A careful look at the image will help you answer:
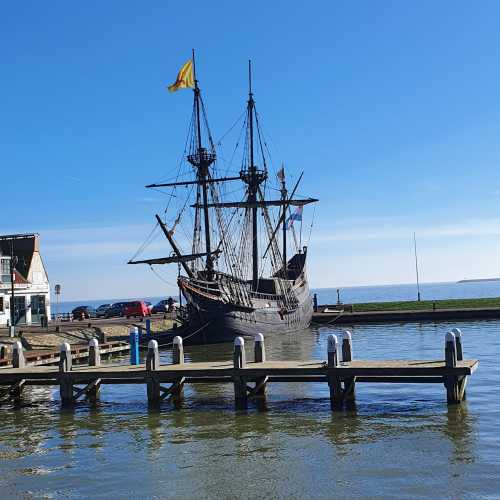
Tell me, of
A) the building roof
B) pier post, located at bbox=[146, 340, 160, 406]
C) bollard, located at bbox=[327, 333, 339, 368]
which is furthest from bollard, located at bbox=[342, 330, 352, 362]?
the building roof

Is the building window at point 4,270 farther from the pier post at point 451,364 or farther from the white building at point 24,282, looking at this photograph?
the pier post at point 451,364

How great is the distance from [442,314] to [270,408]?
47.0 metres

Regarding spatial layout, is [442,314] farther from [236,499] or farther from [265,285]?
[236,499]

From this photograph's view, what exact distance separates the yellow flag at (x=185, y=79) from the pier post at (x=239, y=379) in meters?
32.3

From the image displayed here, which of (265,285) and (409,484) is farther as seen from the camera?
(265,285)

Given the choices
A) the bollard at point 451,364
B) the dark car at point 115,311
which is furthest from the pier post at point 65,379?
the dark car at point 115,311

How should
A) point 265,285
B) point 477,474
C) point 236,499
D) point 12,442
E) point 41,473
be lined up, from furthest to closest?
point 265,285
point 12,442
point 41,473
point 477,474
point 236,499

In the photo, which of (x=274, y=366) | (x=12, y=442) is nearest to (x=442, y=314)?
(x=274, y=366)

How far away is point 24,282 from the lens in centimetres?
5906

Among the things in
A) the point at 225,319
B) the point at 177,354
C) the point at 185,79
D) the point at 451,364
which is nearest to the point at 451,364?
the point at 451,364

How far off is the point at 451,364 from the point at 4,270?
4359 cm

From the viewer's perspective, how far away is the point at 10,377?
25.5m

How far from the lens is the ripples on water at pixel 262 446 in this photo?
14422 millimetres

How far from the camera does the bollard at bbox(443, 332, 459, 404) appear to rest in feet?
67.7
